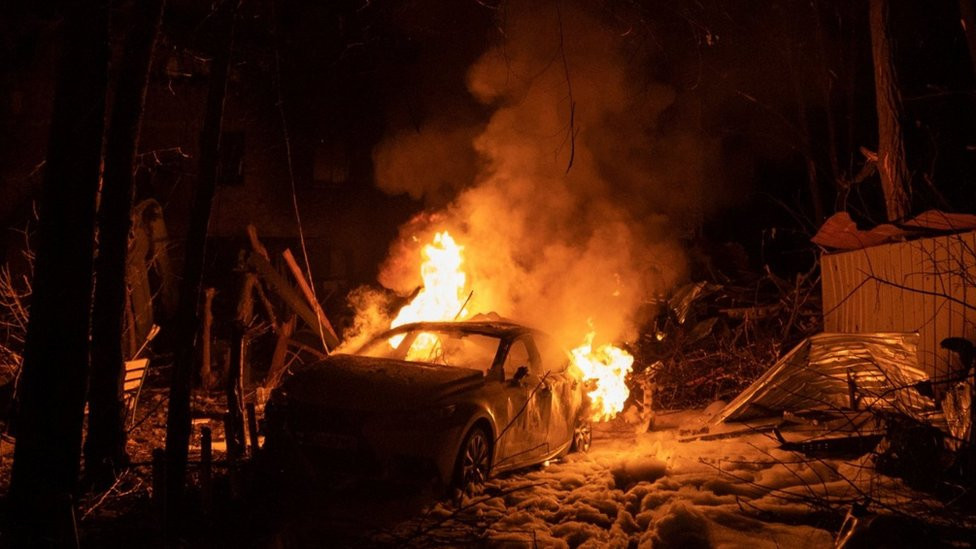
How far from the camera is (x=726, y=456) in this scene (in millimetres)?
8359

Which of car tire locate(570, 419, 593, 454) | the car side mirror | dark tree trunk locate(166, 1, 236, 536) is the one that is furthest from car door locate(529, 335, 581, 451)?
dark tree trunk locate(166, 1, 236, 536)

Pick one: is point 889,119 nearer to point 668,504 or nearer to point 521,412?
point 521,412

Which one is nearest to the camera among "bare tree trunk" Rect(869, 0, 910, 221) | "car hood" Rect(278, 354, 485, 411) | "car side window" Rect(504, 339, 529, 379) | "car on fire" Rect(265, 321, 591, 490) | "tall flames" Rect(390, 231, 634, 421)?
"car on fire" Rect(265, 321, 591, 490)

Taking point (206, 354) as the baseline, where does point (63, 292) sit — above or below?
above

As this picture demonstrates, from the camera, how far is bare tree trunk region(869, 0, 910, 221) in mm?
11719

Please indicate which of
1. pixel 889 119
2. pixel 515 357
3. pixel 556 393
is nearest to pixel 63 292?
pixel 515 357

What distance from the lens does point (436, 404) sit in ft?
22.1

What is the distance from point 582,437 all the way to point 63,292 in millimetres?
6164

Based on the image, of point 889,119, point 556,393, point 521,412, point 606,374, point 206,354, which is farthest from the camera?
point 206,354

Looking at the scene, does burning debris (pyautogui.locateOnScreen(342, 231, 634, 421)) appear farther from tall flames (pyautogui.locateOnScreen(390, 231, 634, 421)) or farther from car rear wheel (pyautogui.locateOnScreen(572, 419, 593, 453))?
car rear wheel (pyautogui.locateOnScreen(572, 419, 593, 453))

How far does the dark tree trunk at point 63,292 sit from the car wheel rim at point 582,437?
18.4 ft

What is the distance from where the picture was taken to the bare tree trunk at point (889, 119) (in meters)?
11.7

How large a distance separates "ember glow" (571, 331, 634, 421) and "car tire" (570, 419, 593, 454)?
1.09 metres

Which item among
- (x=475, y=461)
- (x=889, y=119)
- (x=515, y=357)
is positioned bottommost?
(x=475, y=461)
